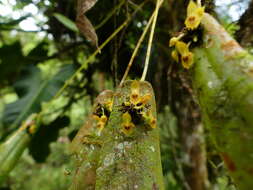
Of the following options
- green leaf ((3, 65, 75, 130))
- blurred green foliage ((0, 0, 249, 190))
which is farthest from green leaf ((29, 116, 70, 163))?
green leaf ((3, 65, 75, 130))

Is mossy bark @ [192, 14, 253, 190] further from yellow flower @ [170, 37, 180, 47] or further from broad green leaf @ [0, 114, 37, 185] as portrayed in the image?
broad green leaf @ [0, 114, 37, 185]

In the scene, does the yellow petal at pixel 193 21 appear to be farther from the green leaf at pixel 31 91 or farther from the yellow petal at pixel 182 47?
the green leaf at pixel 31 91

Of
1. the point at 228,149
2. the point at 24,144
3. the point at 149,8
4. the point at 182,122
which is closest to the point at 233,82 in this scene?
the point at 228,149

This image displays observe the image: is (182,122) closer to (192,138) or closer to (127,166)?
(192,138)

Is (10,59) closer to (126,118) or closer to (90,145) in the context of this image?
(90,145)

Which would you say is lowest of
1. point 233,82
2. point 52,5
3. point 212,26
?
point 233,82

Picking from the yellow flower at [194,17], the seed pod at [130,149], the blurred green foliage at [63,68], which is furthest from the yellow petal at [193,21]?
the blurred green foliage at [63,68]
